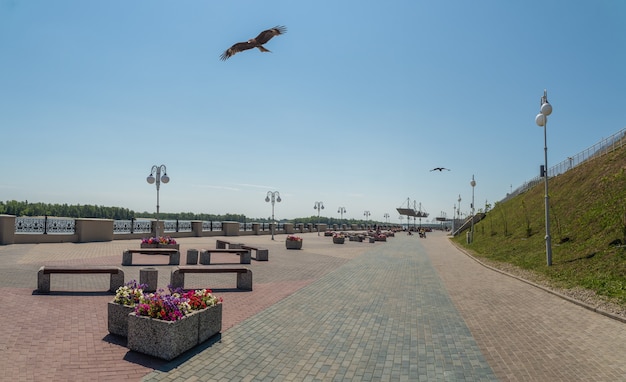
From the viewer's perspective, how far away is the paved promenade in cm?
472

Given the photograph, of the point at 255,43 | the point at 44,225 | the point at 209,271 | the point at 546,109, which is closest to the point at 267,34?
the point at 255,43

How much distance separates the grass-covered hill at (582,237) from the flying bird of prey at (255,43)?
36.5 feet

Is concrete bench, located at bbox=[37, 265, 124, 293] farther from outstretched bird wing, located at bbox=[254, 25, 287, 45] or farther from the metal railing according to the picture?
the metal railing

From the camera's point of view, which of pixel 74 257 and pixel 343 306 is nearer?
pixel 343 306

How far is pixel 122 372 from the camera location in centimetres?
454

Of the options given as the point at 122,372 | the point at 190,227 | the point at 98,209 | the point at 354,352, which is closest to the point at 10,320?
the point at 122,372

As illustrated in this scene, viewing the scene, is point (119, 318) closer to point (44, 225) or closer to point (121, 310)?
point (121, 310)

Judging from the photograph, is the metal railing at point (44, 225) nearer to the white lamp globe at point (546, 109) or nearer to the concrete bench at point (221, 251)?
the concrete bench at point (221, 251)

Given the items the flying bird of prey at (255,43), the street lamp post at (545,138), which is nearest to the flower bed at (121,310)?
the flying bird of prey at (255,43)

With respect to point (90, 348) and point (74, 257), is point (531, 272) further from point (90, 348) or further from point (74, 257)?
point (74, 257)

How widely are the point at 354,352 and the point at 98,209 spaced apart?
526 feet

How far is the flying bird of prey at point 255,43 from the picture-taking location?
31.4 ft

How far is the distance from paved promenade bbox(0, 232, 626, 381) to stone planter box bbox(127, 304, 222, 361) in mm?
135

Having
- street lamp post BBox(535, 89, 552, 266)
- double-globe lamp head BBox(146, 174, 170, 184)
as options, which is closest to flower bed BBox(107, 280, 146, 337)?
street lamp post BBox(535, 89, 552, 266)
